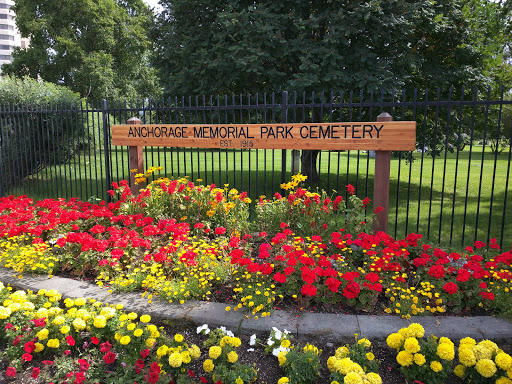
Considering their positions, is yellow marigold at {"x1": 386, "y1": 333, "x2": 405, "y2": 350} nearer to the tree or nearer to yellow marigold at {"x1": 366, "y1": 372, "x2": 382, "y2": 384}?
yellow marigold at {"x1": 366, "y1": 372, "x2": 382, "y2": 384}

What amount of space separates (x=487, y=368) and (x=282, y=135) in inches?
135

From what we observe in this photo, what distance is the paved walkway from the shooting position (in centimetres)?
261

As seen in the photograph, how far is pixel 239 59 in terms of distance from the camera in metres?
7.09

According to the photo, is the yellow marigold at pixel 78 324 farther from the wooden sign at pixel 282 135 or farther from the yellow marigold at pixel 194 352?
the wooden sign at pixel 282 135

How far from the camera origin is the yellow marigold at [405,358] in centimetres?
217

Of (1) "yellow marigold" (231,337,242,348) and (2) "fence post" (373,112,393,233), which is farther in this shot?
(2) "fence post" (373,112,393,233)

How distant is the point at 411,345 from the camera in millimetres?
2193

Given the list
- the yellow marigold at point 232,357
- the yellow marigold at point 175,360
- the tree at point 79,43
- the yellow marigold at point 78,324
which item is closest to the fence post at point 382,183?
the yellow marigold at point 232,357

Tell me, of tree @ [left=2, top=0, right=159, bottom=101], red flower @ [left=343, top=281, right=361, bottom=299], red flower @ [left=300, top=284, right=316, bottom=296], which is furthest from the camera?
tree @ [left=2, top=0, right=159, bottom=101]

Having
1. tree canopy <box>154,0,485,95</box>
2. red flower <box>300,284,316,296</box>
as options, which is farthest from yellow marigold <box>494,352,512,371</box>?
tree canopy <box>154,0,485,95</box>

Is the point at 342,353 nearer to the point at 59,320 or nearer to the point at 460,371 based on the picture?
the point at 460,371

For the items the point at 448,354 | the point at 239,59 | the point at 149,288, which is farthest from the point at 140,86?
the point at 448,354

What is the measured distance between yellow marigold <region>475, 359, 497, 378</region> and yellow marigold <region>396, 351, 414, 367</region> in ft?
1.14

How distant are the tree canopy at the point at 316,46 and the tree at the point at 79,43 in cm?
1373
